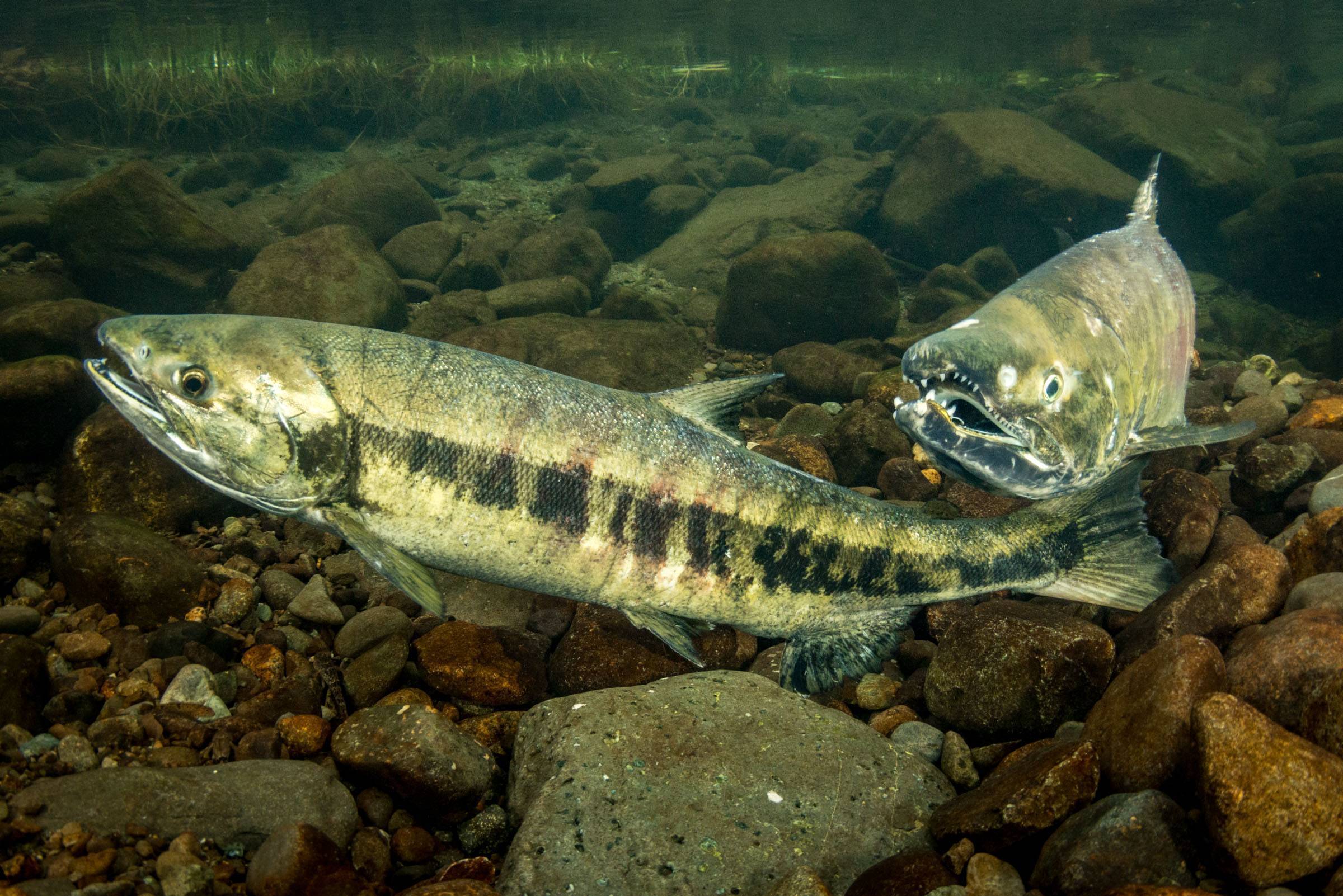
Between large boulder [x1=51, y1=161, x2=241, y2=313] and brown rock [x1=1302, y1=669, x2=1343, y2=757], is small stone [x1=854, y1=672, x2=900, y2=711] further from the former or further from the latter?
large boulder [x1=51, y1=161, x2=241, y2=313]

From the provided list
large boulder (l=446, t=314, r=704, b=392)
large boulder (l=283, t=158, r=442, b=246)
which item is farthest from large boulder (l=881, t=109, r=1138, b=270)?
large boulder (l=283, t=158, r=442, b=246)

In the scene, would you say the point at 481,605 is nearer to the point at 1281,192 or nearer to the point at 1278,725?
the point at 1278,725

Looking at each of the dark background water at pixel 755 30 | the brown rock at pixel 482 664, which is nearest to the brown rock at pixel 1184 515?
the brown rock at pixel 482 664

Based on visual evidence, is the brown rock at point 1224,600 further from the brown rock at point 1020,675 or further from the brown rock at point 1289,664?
the brown rock at point 1289,664

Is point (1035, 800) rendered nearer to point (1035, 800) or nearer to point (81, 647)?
point (1035, 800)

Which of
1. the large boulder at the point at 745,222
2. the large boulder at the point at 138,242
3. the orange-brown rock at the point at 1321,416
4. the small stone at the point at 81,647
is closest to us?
the small stone at the point at 81,647

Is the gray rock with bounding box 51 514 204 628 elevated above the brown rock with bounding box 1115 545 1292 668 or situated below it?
below
